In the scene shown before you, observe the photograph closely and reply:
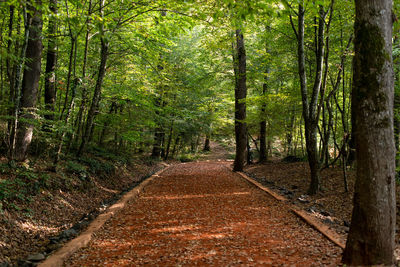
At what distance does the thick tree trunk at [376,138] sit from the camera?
7.85 feet

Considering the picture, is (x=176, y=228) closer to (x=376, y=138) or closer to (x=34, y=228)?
(x=34, y=228)

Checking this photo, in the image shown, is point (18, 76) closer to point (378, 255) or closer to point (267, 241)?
point (267, 241)

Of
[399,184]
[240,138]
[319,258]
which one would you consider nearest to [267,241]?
[319,258]

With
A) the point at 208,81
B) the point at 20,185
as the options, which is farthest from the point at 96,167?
the point at 208,81

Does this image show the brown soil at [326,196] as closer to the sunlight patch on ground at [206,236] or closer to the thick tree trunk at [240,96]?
the sunlight patch on ground at [206,236]

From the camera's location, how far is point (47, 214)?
437cm

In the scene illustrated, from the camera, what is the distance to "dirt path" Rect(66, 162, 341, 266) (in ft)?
9.83

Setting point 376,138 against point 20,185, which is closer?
point 376,138

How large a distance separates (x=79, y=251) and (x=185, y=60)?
1419 centimetres

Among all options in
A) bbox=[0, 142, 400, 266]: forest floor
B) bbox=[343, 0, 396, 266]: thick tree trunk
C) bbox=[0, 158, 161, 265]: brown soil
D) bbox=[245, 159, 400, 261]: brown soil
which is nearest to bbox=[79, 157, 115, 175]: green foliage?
bbox=[0, 158, 161, 265]: brown soil

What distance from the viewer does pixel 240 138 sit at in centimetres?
1146

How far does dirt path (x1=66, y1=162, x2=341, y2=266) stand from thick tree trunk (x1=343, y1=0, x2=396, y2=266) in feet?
1.94

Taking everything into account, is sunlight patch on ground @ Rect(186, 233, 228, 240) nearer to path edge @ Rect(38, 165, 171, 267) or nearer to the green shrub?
path edge @ Rect(38, 165, 171, 267)

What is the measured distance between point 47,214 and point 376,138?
511 centimetres
